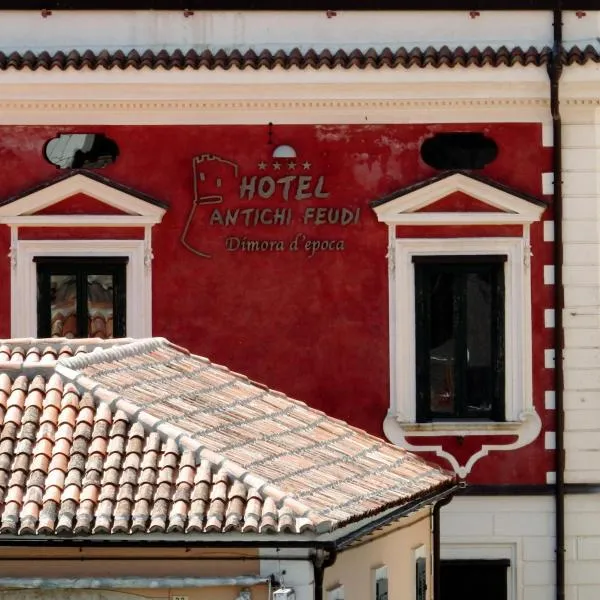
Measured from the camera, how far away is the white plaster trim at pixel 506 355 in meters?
31.0

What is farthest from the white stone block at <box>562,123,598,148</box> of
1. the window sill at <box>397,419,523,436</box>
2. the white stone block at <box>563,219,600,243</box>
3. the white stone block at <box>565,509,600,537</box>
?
the white stone block at <box>565,509,600,537</box>

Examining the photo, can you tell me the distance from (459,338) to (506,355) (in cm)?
53

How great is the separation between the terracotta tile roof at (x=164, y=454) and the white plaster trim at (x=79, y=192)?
4755mm

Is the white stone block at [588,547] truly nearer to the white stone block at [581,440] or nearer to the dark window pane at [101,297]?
the white stone block at [581,440]

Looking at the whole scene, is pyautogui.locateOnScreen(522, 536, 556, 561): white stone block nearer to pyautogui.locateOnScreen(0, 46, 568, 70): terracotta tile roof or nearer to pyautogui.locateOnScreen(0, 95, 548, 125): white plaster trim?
→ pyautogui.locateOnScreen(0, 95, 548, 125): white plaster trim

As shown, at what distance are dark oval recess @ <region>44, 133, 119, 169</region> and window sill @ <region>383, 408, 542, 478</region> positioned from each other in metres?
4.11

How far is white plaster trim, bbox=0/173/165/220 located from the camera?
30.9 m

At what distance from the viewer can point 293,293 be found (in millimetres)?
31156

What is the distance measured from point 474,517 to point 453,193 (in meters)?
3.47

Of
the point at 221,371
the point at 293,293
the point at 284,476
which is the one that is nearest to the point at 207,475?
the point at 284,476

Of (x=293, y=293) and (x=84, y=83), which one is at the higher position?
(x=84, y=83)

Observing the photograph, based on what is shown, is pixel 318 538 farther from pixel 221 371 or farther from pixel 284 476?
pixel 221 371

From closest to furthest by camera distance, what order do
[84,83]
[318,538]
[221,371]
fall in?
[318,538] → [221,371] → [84,83]

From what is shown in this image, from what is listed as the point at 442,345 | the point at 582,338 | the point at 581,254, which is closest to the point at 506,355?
the point at 442,345
